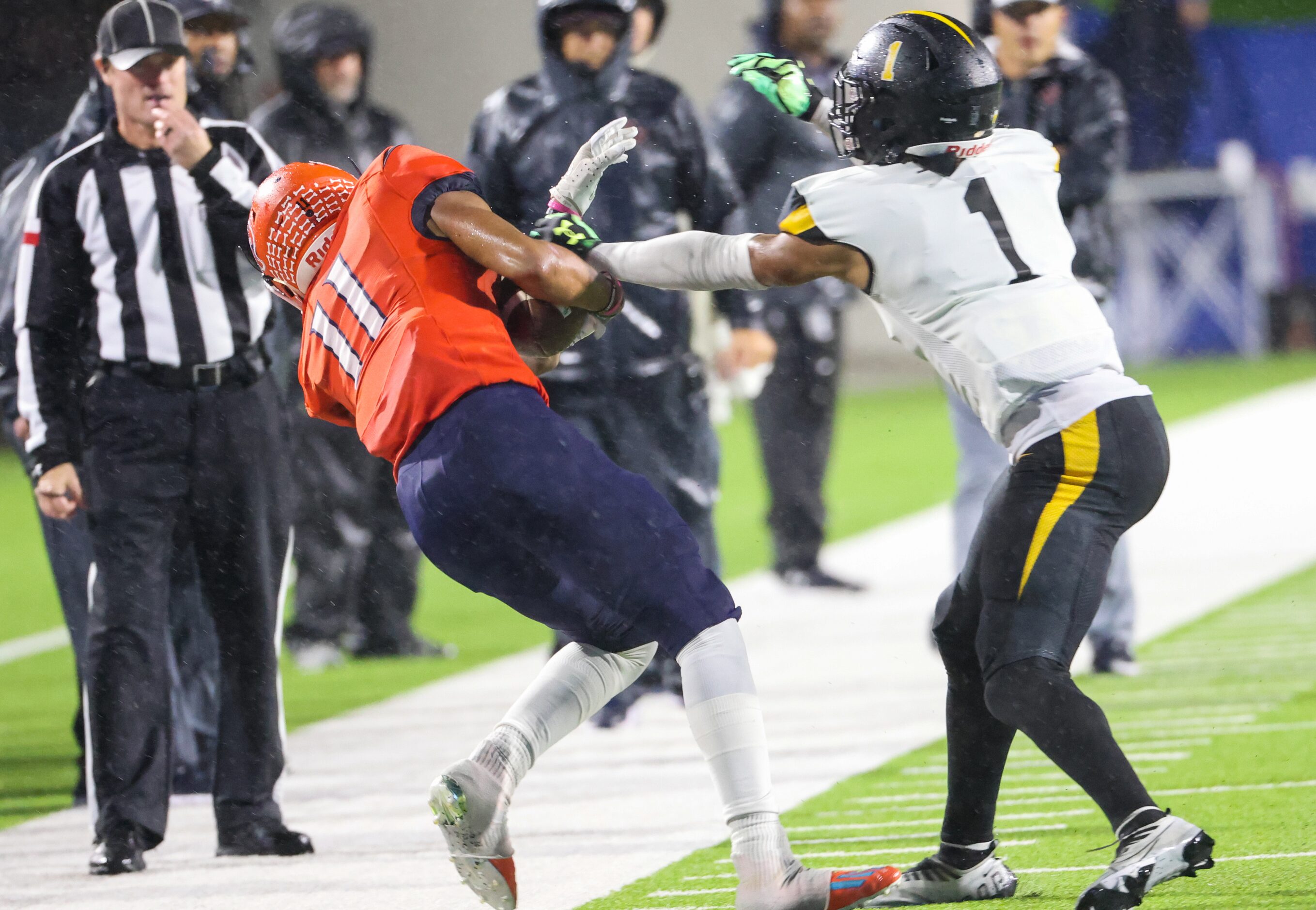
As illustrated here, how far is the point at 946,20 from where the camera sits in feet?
12.1

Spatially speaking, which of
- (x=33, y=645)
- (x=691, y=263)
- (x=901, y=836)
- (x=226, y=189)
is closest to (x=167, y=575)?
(x=226, y=189)

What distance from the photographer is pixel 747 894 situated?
Result: 11.0 ft

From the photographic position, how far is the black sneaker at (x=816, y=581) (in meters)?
8.78

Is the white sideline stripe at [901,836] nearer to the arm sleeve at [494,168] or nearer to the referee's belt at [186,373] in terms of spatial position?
the referee's belt at [186,373]

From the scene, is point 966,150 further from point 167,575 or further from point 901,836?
point 167,575

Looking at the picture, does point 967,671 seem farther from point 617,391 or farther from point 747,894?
point 617,391

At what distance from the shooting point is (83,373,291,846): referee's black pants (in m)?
4.53

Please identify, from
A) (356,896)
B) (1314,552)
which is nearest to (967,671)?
(356,896)

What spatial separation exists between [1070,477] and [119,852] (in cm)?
242

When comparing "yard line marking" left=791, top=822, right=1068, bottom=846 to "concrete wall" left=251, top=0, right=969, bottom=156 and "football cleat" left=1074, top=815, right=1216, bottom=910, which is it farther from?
"concrete wall" left=251, top=0, right=969, bottom=156

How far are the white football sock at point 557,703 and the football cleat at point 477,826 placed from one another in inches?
2.2

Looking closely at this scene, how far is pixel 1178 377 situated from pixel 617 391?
13568 millimetres

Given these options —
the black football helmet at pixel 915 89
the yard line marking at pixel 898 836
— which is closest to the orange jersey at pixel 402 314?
the black football helmet at pixel 915 89

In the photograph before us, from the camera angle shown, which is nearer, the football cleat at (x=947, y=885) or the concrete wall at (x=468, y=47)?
the football cleat at (x=947, y=885)
